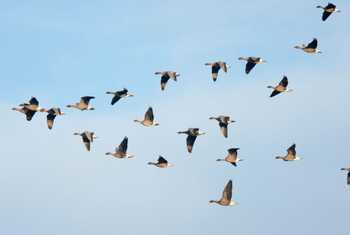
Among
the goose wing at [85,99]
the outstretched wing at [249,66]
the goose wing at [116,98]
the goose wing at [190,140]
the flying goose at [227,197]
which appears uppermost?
the outstretched wing at [249,66]

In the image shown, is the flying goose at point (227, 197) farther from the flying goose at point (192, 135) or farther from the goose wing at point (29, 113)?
the goose wing at point (29, 113)

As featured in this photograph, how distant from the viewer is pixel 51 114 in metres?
72.2

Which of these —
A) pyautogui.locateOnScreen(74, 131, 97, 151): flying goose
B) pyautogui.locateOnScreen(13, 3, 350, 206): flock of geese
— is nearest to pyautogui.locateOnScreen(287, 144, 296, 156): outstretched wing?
pyautogui.locateOnScreen(13, 3, 350, 206): flock of geese

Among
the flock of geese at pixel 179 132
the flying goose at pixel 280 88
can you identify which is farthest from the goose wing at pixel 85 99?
the flying goose at pixel 280 88

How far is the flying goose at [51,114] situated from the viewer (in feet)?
236

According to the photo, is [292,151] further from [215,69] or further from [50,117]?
[50,117]

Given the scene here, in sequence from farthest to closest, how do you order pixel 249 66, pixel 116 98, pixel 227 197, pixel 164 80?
pixel 116 98 → pixel 164 80 → pixel 249 66 → pixel 227 197

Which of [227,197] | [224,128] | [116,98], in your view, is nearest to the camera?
[227,197]

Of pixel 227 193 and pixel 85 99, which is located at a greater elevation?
pixel 85 99

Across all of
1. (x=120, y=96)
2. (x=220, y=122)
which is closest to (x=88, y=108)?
(x=120, y=96)

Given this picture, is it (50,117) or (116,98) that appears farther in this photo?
(116,98)

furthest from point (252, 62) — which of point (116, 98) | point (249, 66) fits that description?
point (116, 98)

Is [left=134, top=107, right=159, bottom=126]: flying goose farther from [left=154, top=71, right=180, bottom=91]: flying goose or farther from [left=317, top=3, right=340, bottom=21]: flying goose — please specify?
[left=317, top=3, right=340, bottom=21]: flying goose

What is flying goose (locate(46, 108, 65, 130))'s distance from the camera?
72.0 m
